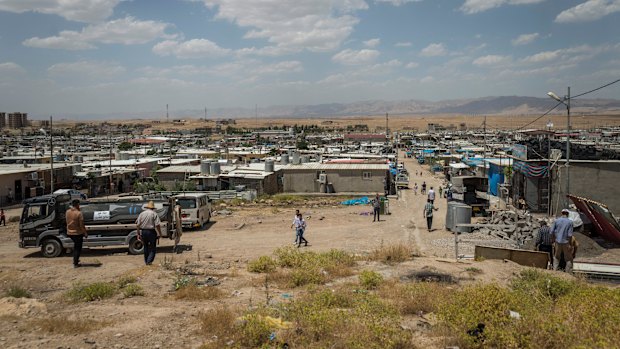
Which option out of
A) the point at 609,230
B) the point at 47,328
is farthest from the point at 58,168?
the point at 609,230

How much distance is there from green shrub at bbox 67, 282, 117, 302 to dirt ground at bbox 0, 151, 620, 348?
19cm

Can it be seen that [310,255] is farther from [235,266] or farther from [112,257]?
[112,257]

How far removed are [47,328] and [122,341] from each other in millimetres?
1363

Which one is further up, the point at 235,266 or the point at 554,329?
the point at 554,329

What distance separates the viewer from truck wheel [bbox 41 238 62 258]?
14.7m

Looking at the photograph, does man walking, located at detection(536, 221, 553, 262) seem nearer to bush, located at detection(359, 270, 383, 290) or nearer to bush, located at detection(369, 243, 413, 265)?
bush, located at detection(369, 243, 413, 265)

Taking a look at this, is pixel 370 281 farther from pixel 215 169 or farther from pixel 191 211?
pixel 215 169

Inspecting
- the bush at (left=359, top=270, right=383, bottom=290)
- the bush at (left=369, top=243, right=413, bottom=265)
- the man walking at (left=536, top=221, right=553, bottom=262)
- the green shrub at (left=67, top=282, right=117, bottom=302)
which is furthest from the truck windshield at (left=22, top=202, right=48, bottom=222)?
the man walking at (left=536, top=221, right=553, bottom=262)

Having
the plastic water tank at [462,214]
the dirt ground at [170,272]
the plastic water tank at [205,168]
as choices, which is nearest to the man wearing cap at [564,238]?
the dirt ground at [170,272]

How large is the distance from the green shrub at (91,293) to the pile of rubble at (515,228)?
33.6ft

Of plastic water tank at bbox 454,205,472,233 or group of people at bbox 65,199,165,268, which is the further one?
plastic water tank at bbox 454,205,472,233

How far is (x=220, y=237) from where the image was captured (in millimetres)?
19094

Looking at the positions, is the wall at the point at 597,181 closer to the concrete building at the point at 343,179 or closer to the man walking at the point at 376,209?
the man walking at the point at 376,209

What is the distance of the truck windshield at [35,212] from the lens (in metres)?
15.1
